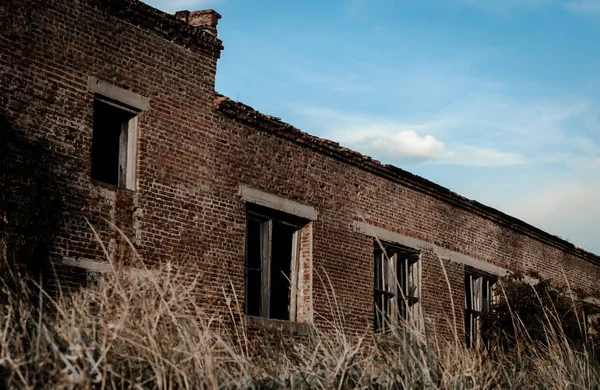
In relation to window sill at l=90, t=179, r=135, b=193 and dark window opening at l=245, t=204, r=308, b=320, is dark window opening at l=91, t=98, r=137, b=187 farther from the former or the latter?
dark window opening at l=245, t=204, r=308, b=320

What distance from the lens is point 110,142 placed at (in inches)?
469

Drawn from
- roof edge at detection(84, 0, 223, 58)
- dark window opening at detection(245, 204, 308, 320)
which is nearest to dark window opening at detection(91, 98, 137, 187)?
roof edge at detection(84, 0, 223, 58)

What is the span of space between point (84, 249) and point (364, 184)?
695 centimetres

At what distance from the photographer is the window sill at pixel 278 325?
1347 centimetres

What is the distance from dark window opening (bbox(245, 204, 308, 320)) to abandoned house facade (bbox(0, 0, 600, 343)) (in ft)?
0.10

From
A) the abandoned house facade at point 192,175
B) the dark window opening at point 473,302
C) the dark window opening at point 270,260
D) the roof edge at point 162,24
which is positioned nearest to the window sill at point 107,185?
the abandoned house facade at point 192,175

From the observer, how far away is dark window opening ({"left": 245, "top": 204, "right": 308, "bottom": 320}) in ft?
45.6

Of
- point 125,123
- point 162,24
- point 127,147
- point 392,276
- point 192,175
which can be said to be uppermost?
point 162,24

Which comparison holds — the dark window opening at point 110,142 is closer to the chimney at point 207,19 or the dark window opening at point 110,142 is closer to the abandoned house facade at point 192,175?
the abandoned house facade at point 192,175

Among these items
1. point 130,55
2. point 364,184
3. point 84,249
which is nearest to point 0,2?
point 130,55

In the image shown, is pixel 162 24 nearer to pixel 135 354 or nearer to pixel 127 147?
pixel 127 147

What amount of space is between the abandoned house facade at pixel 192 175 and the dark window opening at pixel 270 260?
0.10 feet

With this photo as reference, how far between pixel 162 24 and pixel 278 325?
4916 millimetres

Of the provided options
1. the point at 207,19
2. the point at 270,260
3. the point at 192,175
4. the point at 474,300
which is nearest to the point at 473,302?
the point at 474,300
